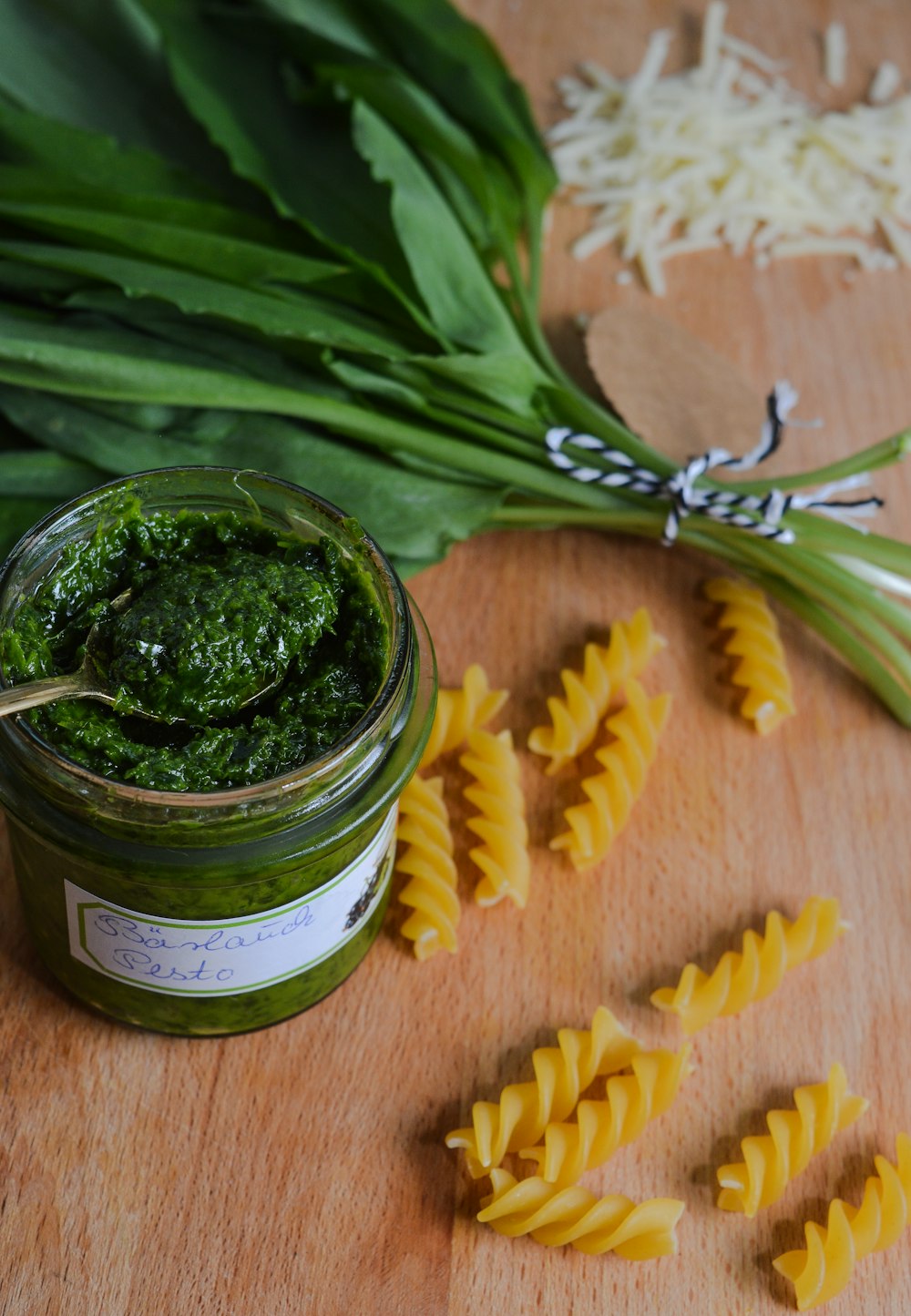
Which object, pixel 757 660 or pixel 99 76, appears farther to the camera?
pixel 99 76

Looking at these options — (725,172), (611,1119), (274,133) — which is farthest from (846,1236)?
(725,172)

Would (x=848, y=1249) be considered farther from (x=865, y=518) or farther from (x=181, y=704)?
(x=865, y=518)

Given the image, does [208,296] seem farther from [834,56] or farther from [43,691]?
[834,56]

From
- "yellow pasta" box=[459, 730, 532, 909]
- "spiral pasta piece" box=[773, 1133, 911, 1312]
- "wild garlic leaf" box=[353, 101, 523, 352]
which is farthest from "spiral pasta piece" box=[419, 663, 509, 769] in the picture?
"spiral pasta piece" box=[773, 1133, 911, 1312]

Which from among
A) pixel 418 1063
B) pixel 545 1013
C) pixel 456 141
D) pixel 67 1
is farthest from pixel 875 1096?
pixel 67 1

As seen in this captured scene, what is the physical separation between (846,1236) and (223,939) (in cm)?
82

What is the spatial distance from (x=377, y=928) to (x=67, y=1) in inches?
67.0

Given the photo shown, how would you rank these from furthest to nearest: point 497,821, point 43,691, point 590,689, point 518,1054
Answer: point 590,689 < point 497,821 < point 518,1054 < point 43,691

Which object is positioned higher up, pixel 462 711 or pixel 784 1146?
pixel 462 711

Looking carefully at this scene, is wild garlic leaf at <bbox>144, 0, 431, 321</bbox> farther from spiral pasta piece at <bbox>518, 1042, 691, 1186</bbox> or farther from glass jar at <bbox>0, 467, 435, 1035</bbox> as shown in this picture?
spiral pasta piece at <bbox>518, 1042, 691, 1186</bbox>

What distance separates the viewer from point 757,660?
2.05m

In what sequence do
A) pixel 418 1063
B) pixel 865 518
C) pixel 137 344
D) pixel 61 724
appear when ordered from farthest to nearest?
pixel 865 518
pixel 137 344
pixel 418 1063
pixel 61 724

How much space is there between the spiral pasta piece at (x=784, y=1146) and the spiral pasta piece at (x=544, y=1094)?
7.4 inches

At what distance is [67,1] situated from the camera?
2258mm
